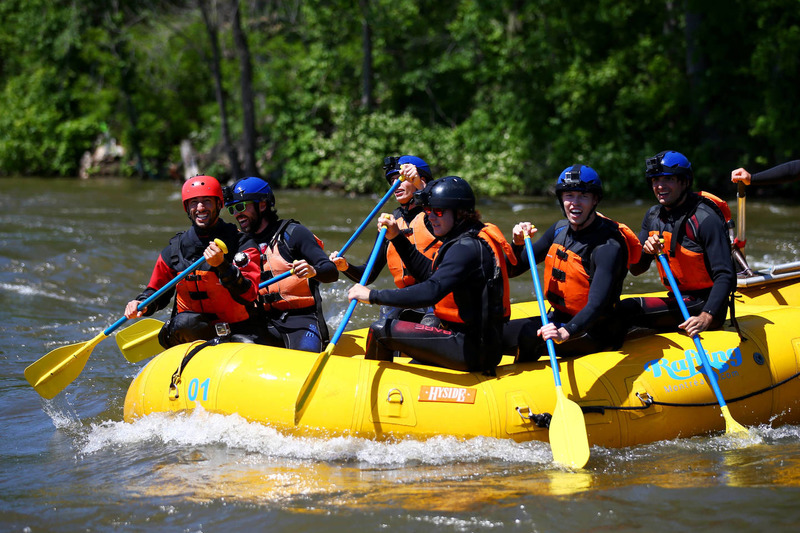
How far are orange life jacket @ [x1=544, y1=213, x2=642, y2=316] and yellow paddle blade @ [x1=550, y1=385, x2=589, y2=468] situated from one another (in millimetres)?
719

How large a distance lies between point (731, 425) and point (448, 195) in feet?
7.07

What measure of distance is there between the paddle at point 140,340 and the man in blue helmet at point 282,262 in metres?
1.00

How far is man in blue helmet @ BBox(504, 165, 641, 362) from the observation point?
4.80 m

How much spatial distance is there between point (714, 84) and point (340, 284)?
9.51 m

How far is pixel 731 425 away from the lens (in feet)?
16.2

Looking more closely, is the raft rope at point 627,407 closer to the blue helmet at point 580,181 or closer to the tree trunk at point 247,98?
the blue helmet at point 580,181

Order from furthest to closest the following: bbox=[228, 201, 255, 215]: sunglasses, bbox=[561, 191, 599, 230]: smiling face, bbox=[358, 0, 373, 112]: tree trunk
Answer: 1. bbox=[358, 0, 373, 112]: tree trunk
2. bbox=[228, 201, 255, 215]: sunglasses
3. bbox=[561, 191, 599, 230]: smiling face

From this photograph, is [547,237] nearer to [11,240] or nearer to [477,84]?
[11,240]

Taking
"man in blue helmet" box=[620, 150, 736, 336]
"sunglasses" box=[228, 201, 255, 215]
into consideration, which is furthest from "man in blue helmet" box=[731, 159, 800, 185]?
"sunglasses" box=[228, 201, 255, 215]

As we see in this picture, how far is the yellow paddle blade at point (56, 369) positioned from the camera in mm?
5625

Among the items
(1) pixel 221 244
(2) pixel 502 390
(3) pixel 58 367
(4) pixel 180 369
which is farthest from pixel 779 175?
(3) pixel 58 367

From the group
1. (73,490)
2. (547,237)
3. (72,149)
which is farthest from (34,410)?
(72,149)

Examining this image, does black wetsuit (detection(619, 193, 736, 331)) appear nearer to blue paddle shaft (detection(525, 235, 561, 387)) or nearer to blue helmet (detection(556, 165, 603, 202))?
blue paddle shaft (detection(525, 235, 561, 387))

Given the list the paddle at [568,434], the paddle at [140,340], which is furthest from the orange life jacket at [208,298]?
the paddle at [568,434]
